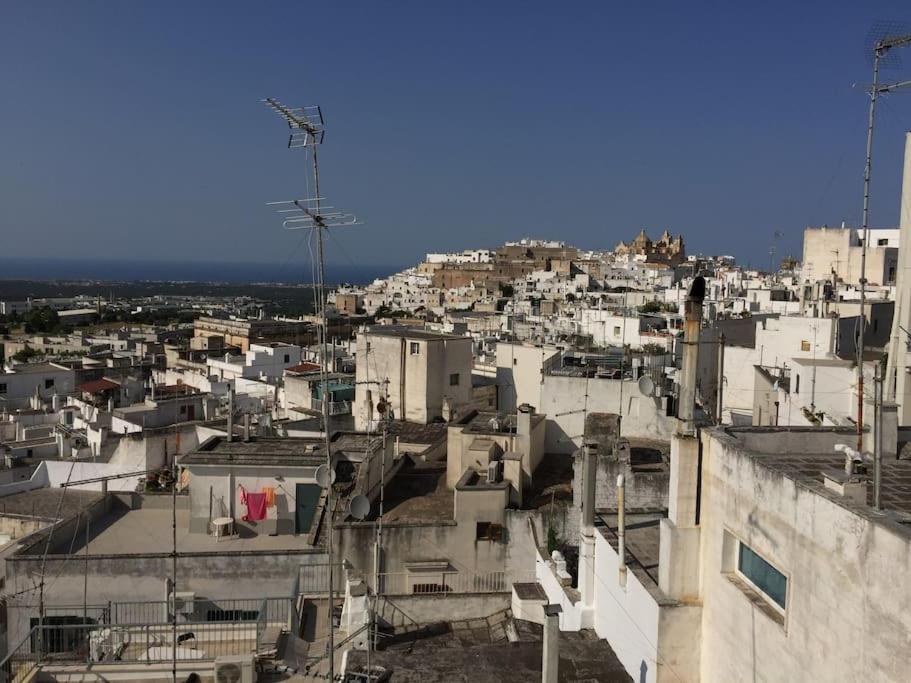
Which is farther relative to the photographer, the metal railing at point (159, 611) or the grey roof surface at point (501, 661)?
the metal railing at point (159, 611)

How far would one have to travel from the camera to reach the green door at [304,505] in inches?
649

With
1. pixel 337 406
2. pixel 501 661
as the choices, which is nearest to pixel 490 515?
pixel 501 661

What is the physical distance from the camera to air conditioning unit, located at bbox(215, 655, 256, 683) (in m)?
9.45

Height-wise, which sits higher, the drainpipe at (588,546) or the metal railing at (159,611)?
the drainpipe at (588,546)

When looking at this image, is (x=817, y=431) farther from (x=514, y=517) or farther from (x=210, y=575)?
(x=210, y=575)

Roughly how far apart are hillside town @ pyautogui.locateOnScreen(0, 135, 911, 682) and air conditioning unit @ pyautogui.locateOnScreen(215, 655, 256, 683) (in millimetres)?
43

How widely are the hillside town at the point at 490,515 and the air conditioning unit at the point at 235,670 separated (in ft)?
0.14

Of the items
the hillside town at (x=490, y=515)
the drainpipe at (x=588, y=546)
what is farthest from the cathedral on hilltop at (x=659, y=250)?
the drainpipe at (x=588, y=546)

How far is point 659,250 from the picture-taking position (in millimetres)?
114688

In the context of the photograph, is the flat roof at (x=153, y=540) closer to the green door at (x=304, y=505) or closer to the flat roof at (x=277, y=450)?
the green door at (x=304, y=505)

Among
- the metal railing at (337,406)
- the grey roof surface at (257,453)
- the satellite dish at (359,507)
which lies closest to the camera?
the satellite dish at (359,507)

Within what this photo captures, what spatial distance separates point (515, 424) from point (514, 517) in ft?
10.1

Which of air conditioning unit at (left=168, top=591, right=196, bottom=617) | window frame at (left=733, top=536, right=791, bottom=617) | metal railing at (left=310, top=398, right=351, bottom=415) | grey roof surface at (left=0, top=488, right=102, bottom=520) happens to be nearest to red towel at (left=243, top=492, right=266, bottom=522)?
air conditioning unit at (left=168, top=591, right=196, bottom=617)

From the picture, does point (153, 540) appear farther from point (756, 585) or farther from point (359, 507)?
point (756, 585)
